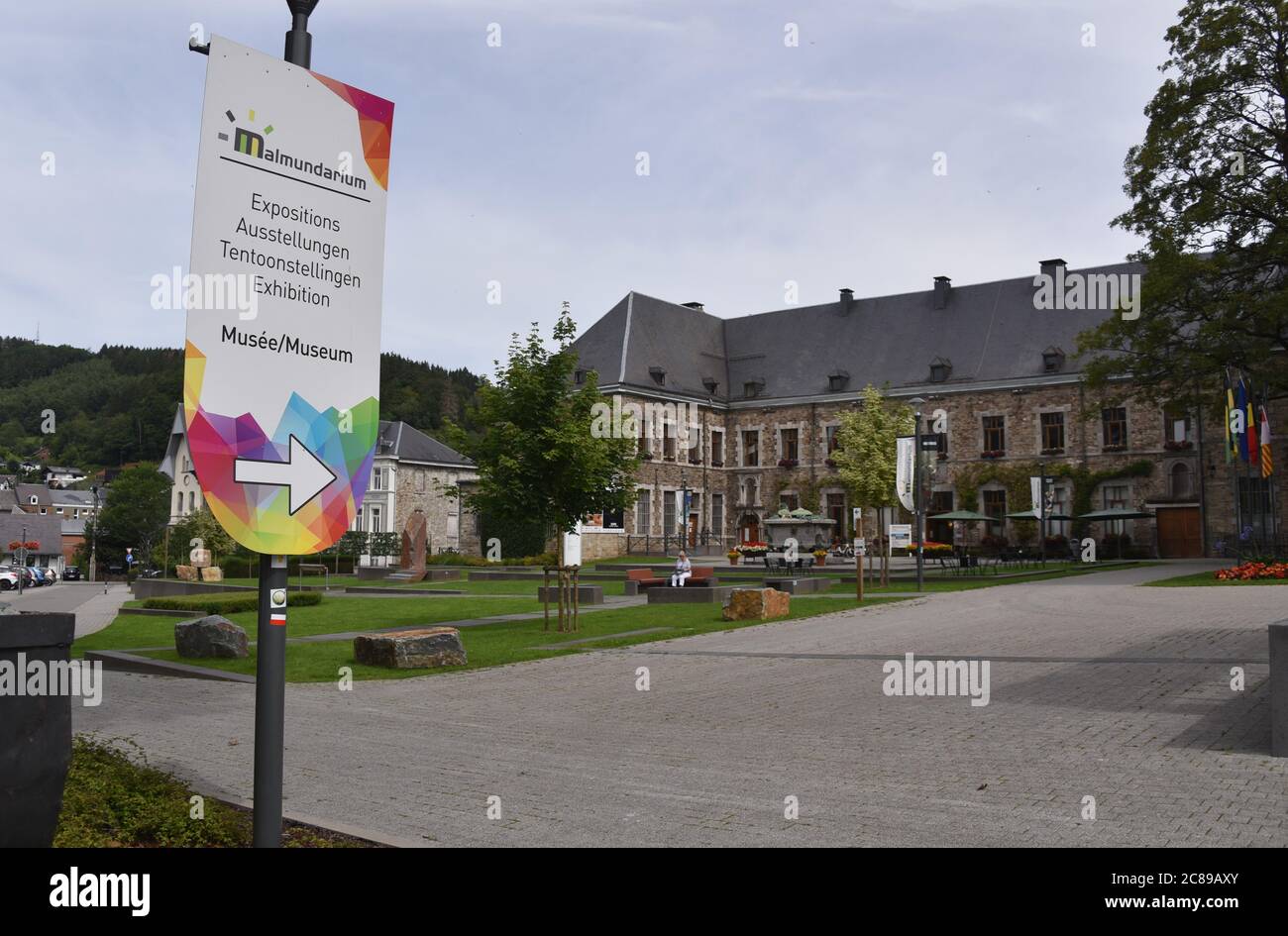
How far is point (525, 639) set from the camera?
58.5ft

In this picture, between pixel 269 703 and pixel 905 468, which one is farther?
pixel 905 468

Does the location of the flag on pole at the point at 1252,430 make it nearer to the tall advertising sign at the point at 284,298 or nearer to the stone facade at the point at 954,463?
the stone facade at the point at 954,463

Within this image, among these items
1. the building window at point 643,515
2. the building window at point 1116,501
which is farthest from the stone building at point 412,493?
the building window at point 1116,501

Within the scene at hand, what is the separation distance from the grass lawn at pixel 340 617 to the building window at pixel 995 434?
3512 centimetres

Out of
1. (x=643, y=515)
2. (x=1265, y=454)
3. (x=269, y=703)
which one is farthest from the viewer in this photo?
(x=643, y=515)

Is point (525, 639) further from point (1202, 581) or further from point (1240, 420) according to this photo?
point (1202, 581)

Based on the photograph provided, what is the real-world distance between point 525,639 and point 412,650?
359 cm

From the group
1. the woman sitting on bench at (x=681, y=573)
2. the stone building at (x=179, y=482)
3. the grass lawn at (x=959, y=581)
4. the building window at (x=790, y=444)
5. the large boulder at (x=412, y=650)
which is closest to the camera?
the large boulder at (x=412, y=650)

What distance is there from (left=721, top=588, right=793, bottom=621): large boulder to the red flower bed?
1401cm

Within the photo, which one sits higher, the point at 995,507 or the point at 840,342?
the point at 840,342

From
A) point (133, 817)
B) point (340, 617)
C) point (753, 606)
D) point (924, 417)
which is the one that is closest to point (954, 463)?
point (924, 417)

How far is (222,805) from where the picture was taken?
6.20m

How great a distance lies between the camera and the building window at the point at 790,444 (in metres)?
62.5
